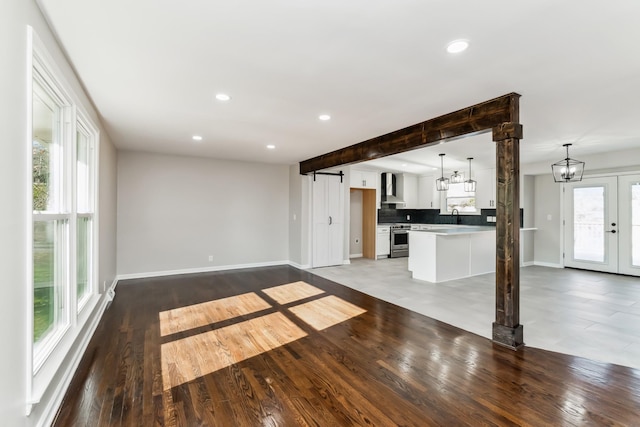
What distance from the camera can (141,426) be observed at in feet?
5.89

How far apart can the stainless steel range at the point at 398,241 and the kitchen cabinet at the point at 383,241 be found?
0.11 meters

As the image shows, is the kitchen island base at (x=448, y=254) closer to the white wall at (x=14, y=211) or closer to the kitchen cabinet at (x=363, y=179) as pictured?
the kitchen cabinet at (x=363, y=179)

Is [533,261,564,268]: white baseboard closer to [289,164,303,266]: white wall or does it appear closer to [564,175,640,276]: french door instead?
[564,175,640,276]: french door

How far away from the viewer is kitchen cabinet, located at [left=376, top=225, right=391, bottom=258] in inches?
330

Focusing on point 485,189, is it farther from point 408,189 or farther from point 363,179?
point 363,179

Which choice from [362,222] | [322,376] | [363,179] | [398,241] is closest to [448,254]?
[398,241]

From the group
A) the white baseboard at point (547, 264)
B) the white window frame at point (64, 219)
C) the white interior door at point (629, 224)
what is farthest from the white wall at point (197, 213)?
the white interior door at point (629, 224)

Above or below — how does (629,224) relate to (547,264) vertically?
above

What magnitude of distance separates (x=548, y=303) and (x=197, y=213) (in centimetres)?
625

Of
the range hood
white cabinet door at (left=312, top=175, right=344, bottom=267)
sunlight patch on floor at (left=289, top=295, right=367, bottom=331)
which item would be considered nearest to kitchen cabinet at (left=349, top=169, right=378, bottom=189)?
the range hood

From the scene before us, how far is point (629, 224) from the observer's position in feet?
19.9

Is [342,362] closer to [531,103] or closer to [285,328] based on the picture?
[285,328]

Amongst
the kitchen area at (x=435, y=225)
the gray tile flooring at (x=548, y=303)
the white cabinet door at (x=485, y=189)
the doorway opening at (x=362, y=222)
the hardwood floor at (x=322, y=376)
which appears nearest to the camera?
the hardwood floor at (x=322, y=376)

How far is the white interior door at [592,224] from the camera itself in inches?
249
